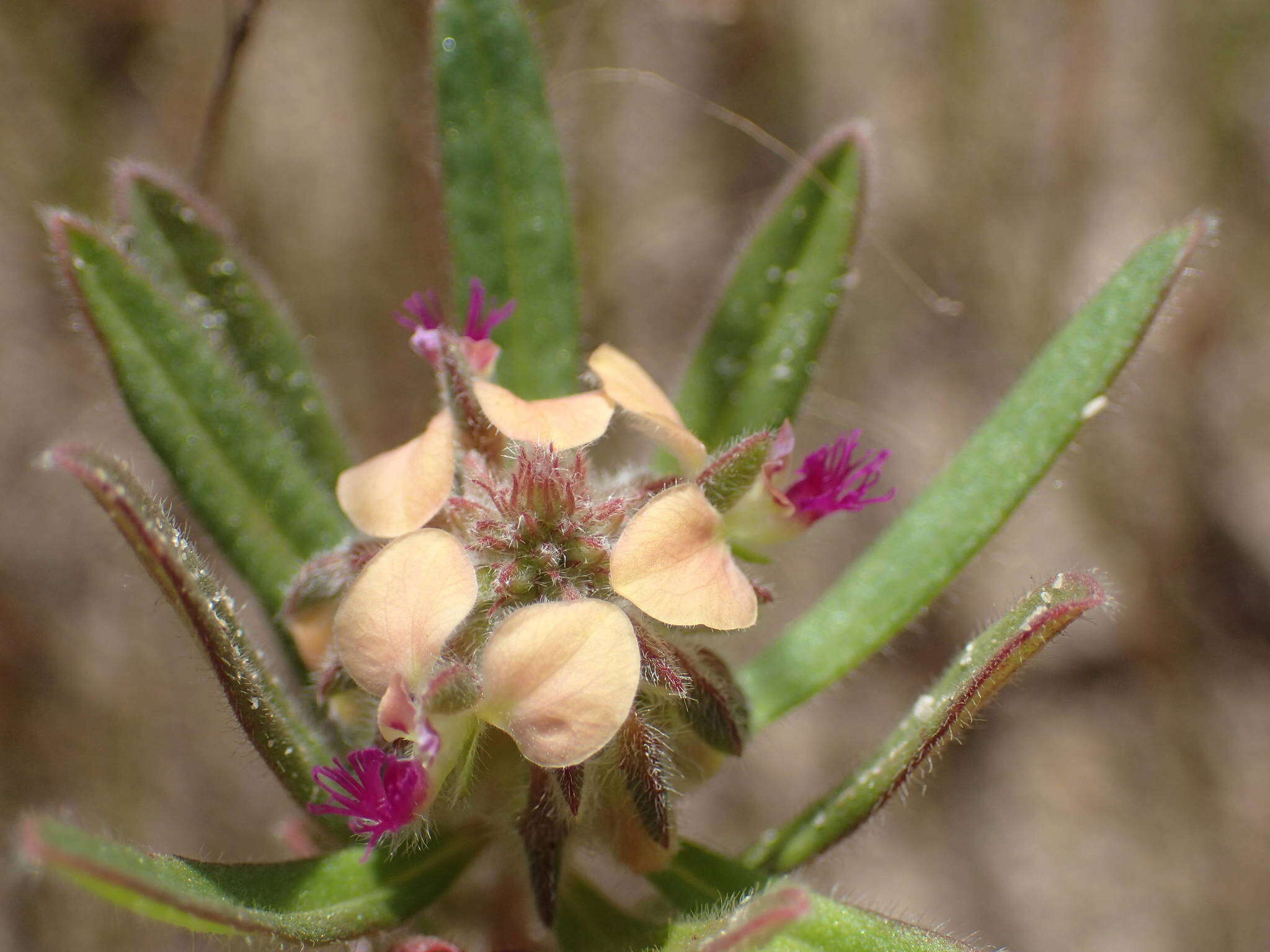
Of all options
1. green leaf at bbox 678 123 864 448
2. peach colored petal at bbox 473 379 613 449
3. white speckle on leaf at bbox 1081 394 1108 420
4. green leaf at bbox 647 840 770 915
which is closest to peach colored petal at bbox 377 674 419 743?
peach colored petal at bbox 473 379 613 449

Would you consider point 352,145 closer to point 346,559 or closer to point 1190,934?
point 346,559

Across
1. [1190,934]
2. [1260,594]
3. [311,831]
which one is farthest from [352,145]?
[1190,934]

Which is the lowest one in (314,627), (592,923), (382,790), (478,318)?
(592,923)

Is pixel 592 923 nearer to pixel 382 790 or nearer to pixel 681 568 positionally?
pixel 382 790

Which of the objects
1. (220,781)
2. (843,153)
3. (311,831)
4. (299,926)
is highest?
(843,153)

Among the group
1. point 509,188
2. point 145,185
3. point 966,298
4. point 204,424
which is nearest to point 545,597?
point 204,424

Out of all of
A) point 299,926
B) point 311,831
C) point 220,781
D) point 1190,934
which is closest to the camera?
point 299,926

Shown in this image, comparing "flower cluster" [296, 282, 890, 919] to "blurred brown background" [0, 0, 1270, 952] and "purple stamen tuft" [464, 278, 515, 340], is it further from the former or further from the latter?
"blurred brown background" [0, 0, 1270, 952]
